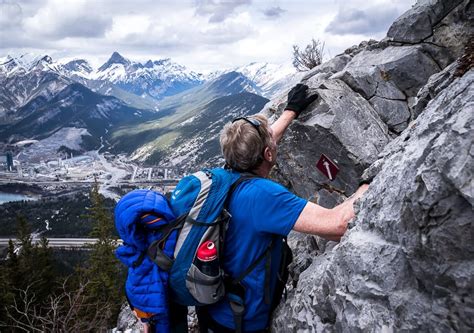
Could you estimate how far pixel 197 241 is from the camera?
4.23m

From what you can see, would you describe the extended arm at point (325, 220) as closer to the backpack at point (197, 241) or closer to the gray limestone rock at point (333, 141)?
the backpack at point (197, 241)

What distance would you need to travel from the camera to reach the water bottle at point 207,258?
418cm

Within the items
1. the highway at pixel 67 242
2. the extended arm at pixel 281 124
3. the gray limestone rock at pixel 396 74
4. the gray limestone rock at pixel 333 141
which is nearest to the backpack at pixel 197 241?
the extended arm at pixel 281 124

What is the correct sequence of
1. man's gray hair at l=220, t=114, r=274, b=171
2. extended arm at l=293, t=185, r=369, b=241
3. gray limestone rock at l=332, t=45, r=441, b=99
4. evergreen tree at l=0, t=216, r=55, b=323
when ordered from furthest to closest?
evergreen tree at l=0, t=216, r=55, b=323
gray limestone rock at l=332, t=45, r=441, b=99
man's gray hair at l=220, t=114, r=274, b=171
extended arm at l=293, t=185, r=369, b=241

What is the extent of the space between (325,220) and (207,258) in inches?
58.2

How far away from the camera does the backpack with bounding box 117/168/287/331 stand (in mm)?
4234

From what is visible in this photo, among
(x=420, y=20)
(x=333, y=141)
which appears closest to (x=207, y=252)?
(x=333, y=141)

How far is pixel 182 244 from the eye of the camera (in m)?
4.28

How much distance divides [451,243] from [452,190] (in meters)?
0.43

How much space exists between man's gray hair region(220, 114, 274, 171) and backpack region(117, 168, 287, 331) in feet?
0.57

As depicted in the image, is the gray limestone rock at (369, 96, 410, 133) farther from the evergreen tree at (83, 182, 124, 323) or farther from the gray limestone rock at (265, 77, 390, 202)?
the evergreen tree at (83, 182, 124, 323)

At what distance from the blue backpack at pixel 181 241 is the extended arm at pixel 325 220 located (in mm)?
799

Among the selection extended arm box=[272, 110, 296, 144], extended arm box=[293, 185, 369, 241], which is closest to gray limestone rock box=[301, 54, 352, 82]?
extended arm box=[272, 110, 296, 144]

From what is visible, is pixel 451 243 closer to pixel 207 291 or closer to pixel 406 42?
pixel 207 291
